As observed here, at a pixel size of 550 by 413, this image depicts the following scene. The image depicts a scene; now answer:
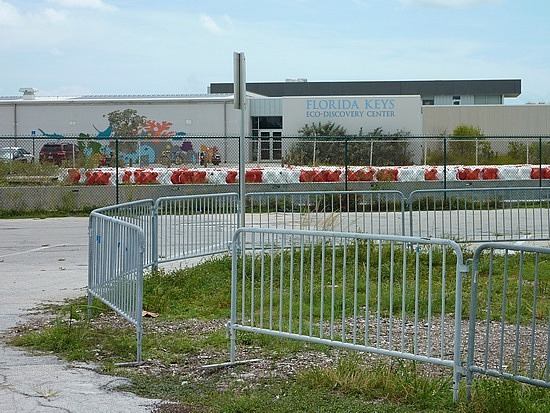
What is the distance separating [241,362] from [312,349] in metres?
0.77

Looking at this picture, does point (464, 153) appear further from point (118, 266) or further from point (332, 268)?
point (332, 268)

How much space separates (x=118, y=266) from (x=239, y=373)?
2.06 meters

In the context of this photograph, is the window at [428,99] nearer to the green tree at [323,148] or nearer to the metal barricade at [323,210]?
the green tree at [323,148]

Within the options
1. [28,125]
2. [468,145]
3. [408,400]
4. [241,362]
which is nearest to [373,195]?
[241,362]

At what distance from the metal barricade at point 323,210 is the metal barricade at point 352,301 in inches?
139

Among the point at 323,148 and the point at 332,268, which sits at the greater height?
the point at 323,148

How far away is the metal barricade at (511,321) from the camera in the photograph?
635 cm

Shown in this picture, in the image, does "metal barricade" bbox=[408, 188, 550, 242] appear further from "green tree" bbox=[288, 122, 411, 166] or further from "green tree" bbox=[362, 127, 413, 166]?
"green tree" bbox=[362, 127, 413, 166]

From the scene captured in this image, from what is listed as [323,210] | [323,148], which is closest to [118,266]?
[323,210]

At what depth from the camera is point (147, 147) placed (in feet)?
190

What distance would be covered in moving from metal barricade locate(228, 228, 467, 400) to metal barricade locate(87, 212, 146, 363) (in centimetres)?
89

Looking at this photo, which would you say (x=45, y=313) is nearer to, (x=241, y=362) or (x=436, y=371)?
(x=241, y=362)

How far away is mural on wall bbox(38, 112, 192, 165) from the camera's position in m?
47.4

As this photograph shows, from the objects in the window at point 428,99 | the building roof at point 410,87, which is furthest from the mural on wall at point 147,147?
the window at point 428,99
